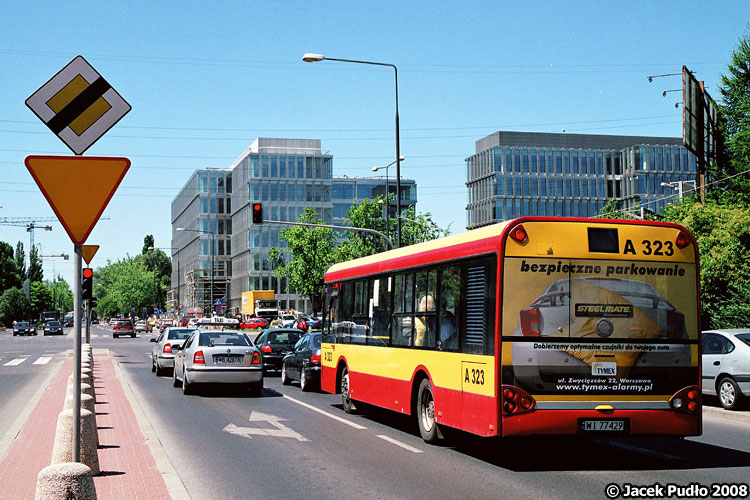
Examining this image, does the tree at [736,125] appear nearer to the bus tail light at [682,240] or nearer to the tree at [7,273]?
the bus tail light at [682,240]

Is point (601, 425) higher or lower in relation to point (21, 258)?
lower

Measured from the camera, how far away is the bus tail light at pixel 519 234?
1079 centimetres

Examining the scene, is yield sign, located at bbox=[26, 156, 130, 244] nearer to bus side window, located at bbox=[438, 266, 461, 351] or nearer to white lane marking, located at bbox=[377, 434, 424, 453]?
bus side window, located at bbox=[438, 266, 461, 351]

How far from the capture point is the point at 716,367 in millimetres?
17750

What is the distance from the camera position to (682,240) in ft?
37.2

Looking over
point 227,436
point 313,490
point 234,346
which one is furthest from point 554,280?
point 234,346

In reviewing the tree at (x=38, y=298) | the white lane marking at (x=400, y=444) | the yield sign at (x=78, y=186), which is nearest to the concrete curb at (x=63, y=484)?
the yield sign at (x=78, y=186)

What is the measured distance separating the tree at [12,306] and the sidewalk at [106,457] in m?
132

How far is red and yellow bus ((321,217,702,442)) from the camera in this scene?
10.6m

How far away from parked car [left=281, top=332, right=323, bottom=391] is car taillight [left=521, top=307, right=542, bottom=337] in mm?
11989

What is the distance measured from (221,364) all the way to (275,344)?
25.4 ft

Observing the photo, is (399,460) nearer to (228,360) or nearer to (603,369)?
(603,369)

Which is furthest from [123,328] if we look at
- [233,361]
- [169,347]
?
[233,361]

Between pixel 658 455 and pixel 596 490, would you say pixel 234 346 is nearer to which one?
Result: pixel 658 455
